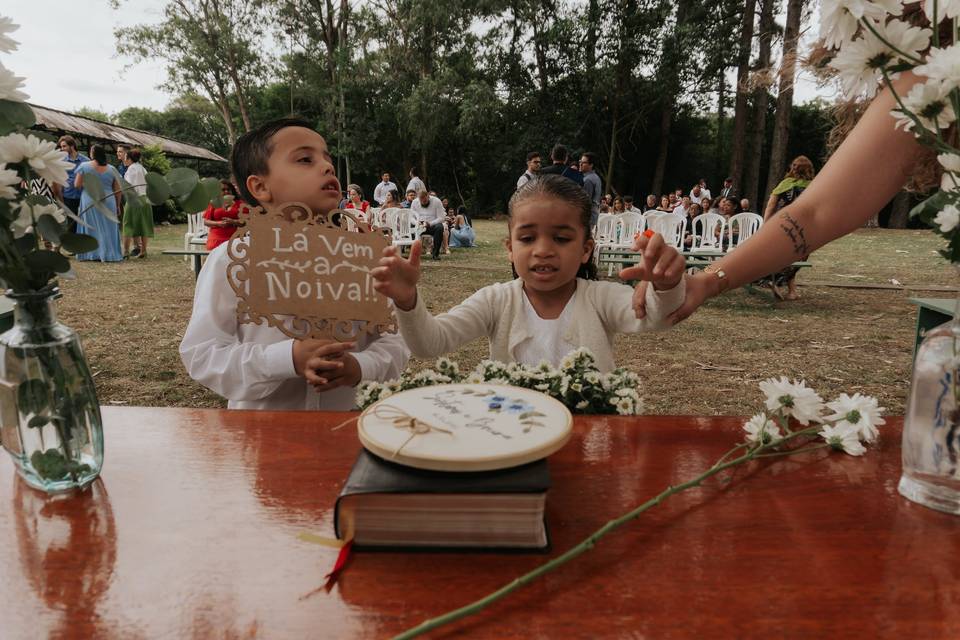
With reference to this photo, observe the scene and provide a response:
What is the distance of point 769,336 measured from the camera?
5.39 metres

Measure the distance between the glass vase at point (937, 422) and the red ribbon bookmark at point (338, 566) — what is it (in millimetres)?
738

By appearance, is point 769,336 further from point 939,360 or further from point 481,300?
point 939,360

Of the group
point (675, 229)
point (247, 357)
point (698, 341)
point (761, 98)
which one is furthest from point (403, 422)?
point (761, 98)

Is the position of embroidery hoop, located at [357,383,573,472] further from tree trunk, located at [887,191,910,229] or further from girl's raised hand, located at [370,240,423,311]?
tree trunk, located at [887,191,910,229]

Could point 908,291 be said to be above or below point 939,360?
below

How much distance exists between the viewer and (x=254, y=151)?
5.78 ft

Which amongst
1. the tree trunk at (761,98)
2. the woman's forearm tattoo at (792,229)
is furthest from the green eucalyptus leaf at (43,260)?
the tree trunk at (761,98)

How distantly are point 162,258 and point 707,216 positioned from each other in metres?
8.71

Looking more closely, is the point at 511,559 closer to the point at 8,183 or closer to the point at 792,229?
the point at 8,183

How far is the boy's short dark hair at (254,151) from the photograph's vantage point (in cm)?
172

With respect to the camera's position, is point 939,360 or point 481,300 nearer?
point 939,360

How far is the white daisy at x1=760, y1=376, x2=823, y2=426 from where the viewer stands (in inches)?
39.1

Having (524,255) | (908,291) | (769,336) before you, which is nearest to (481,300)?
(524,255)

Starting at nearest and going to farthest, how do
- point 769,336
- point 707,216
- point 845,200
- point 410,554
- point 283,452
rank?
point 410,554 → point 283,452 → point 845,200 → point 769,336 → point 707,216
